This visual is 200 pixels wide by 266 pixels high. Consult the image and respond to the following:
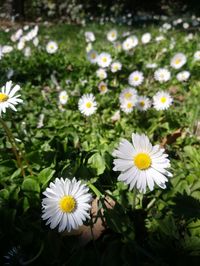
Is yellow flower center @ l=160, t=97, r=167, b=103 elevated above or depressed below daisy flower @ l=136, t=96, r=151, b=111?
above

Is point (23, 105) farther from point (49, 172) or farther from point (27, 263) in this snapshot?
point (27, 263)

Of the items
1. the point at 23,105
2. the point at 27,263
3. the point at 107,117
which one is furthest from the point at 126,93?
the point at 27,263

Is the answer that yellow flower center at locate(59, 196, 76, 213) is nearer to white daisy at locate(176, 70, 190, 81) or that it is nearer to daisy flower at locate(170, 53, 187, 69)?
white daisy at locate(176, 70, 190, 81)

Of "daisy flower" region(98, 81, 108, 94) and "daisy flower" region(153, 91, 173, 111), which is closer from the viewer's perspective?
"daisy flower" region(153, 91, 173, 111)

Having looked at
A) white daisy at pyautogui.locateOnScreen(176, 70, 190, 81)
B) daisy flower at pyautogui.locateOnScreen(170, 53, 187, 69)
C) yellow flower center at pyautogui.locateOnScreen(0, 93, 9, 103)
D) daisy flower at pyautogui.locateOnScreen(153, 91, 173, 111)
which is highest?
daisy flower at pyautogui.locateOnScreen(170, 53, 187, 69)

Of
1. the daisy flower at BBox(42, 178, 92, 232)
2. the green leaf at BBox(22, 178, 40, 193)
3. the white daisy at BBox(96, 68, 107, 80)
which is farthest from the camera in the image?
the white daisy at BBox(96, 68, 107, 80)

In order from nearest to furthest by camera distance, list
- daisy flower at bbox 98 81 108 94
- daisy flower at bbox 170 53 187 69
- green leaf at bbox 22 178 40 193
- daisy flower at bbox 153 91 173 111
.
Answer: green leaf at bbox 22 178 40 193, daisy flower at bbox 153 91 173 111, daisy flower at bbox 98 81 108 94, daisy flower at bbox 170 53 187 69

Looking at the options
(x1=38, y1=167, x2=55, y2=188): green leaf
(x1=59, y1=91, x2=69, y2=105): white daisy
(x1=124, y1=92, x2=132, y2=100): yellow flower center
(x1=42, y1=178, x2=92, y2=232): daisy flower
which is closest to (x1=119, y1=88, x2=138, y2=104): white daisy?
(x1=124, y1=92, x2=132, y2=100): yellow flower center

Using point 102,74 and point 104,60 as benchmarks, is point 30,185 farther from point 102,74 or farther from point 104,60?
point 104,60

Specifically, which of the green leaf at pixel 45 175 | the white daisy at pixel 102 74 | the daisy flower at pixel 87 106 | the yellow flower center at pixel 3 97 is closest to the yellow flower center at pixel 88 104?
the daisy flower at pixel 87 106
